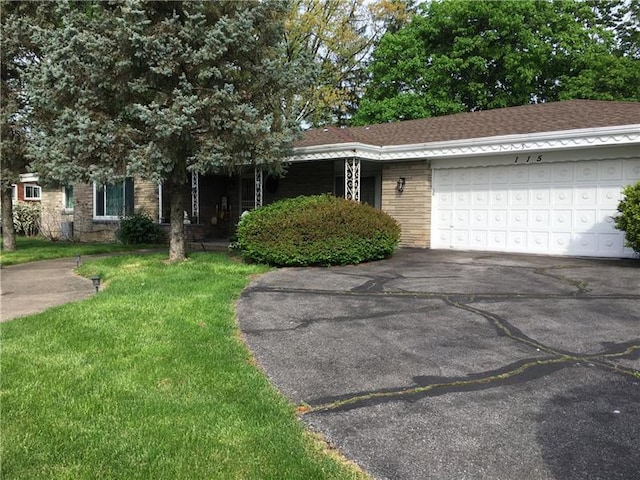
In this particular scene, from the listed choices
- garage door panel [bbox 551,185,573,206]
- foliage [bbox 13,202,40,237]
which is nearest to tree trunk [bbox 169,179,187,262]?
garage door panel [bbox 551,185,573,206]

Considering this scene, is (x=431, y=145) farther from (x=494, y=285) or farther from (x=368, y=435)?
(x=368, y=435)

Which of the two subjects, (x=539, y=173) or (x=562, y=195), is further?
(x=539, y=173)

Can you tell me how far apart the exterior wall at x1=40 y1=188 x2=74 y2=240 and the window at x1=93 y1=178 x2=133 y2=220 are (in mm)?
1844

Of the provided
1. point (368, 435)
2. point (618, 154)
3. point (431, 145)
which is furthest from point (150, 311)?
point (618, 154)

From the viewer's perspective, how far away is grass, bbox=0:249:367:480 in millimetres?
2797

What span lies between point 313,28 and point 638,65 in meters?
17.1

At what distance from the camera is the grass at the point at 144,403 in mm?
2797

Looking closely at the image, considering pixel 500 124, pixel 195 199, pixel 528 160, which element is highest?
pixel 500 124

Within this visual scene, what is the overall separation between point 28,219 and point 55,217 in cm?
275

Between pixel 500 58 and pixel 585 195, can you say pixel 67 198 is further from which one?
pixel 500 58

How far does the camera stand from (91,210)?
19.4 m

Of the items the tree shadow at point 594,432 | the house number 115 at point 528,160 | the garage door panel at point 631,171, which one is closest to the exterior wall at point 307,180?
the house number 115 at point 528,160

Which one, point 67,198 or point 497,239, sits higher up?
point 67,198

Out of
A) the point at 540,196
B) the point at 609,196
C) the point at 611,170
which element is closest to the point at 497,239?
the point at 540,196
